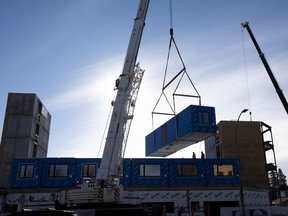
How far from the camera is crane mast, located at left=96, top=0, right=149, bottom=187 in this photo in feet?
58.1

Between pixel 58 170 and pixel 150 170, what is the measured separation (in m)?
11.3

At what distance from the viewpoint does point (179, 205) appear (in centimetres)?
3734

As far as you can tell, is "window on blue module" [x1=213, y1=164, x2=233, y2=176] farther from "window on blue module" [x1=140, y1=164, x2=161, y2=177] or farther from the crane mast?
the crane mast

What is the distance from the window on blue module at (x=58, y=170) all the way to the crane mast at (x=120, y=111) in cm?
1970

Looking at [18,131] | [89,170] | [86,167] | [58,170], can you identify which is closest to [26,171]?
[58,170]

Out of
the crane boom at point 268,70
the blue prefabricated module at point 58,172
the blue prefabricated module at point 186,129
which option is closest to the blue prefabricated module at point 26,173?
the blue prefabricated module at point 58,172

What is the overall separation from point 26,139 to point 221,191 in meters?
33.6

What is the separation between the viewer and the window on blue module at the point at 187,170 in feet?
131

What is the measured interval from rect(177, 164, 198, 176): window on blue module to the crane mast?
20229 millimetres

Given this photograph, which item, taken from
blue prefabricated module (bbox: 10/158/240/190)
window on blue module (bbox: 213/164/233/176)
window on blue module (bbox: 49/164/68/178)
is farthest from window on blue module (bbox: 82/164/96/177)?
window on blue module (bbox: 213/164/233/176)

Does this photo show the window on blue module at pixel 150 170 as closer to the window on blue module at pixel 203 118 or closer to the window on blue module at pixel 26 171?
the window on blue module at pixel 203 118

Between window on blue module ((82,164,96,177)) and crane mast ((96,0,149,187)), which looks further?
window on blue module ((82,164,96,177))

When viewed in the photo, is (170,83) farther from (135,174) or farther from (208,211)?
(208,211)

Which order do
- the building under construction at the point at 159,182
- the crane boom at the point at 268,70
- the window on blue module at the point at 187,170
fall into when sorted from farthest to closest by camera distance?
1. the window on blue module at the point at 187,170
2. the building under construction at the point at 159,182
3. the crane boom at the point at 268,70
